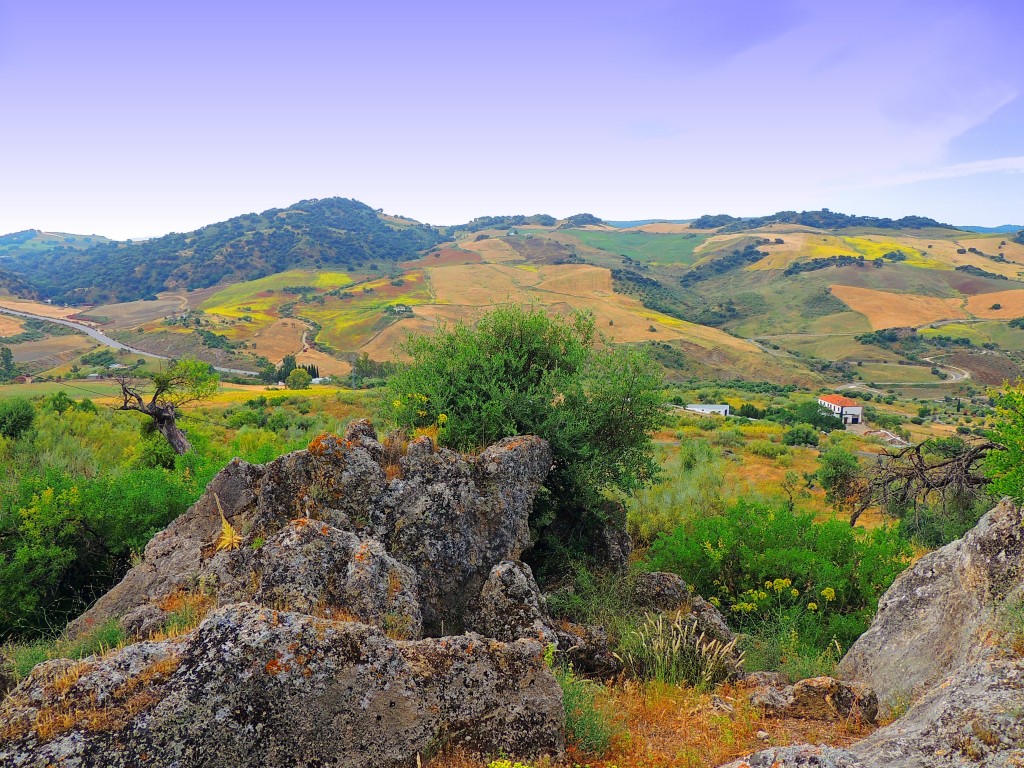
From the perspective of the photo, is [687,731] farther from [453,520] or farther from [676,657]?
[453,520]

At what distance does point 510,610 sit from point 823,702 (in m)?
3.36

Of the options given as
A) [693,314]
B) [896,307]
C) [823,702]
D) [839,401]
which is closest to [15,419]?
[823,702]

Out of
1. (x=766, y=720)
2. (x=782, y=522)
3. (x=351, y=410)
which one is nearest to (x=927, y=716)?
(x=766, y=720)

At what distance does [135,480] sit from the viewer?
11.8 metres

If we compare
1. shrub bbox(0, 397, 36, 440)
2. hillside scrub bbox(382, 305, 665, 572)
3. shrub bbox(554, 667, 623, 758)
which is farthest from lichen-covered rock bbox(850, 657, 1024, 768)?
shrub bbox(0, 397, 36, 440)

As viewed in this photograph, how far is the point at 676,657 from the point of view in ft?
22.2

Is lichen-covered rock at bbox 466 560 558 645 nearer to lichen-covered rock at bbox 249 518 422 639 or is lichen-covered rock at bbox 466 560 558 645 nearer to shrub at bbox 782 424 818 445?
lichen-covered rock at bbox 249 518 422 639

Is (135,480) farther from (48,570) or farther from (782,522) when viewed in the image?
(782,522)

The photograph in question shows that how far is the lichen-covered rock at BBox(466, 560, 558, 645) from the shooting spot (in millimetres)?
6520

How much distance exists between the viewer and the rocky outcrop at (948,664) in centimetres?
378

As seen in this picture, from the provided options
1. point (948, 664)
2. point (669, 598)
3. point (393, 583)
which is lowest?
point (669, 598)

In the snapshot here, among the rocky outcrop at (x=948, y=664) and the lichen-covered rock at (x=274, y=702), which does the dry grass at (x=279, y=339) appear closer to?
the lichen-covered rock at (x=274, y=702)

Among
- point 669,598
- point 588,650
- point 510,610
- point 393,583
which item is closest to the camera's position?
point 393,583

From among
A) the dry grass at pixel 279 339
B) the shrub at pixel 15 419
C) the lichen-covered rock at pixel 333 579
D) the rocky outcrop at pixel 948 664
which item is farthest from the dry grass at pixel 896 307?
the lichen-covered rock at pixel 333 579
